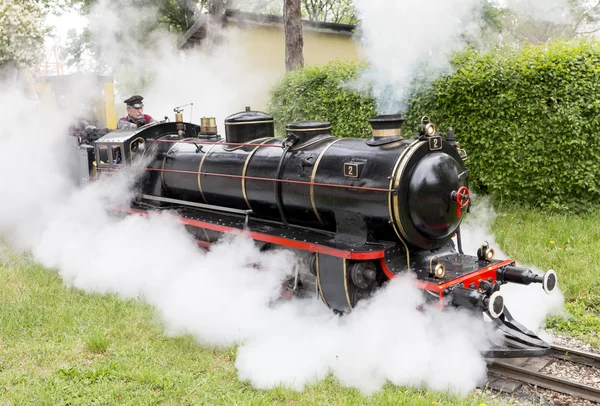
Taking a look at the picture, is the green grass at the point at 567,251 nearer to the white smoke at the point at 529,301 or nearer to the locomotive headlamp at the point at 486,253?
the white smoke at the point at 529,301

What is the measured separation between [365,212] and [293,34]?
7834 millimetres


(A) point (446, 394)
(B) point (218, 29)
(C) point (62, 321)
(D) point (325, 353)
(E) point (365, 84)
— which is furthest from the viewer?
(B) point (218, 29)

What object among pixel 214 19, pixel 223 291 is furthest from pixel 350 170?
pixel 214 19

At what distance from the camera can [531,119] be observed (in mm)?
7496

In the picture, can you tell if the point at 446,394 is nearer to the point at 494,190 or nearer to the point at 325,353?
the point at 325,353

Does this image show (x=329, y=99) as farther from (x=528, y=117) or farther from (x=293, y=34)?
(x=528, y=117)

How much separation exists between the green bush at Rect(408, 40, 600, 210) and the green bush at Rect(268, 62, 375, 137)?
136 cm

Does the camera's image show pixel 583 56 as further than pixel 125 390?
Yes

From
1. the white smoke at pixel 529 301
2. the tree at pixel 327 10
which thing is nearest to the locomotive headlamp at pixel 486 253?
the white smoke at pixel 529 301

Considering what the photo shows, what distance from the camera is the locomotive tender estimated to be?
14.4ft

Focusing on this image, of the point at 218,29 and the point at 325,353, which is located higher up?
the point at 218,29

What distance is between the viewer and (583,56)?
719 cm

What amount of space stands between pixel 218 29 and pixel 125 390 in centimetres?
1227

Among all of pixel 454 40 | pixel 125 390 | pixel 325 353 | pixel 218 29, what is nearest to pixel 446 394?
pixel 325 353
